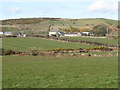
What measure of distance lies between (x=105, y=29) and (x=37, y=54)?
116981 mm

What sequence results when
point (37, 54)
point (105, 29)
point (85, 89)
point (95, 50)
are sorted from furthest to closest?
point (105, 29) < point (95, 50) < point (37, 54) < point (85, 89)

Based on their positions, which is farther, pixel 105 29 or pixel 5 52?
pixel 105 29

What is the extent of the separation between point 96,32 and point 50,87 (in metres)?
162

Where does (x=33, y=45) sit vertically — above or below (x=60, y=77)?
below

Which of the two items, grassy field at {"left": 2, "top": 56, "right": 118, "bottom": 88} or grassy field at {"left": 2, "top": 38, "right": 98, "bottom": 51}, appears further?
grassy field at {"left": 2, "top": 38, "right": 98, "bottom": 51}

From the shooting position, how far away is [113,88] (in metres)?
16.5

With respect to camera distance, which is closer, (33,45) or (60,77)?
(60,77)

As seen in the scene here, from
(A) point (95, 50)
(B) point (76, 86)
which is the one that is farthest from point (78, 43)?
(B) point (76, 86)

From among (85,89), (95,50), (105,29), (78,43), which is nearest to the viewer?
(85,89)

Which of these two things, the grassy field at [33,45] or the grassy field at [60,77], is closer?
the grassy field at [60,77]

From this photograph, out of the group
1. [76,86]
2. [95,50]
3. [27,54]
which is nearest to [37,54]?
[27,54]

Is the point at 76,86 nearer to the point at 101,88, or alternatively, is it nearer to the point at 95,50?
the point at 101,88

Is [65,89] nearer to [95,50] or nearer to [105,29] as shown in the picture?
[95,50]

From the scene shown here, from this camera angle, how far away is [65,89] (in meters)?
16.3
